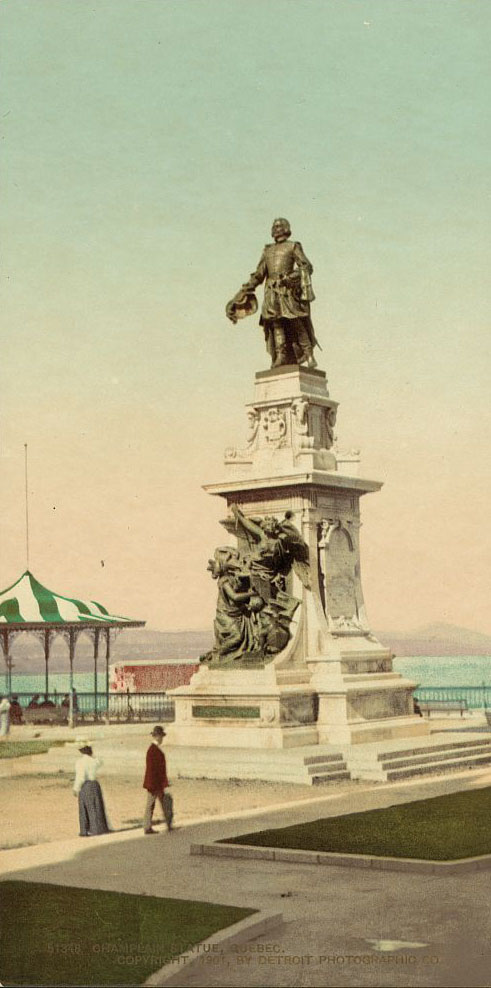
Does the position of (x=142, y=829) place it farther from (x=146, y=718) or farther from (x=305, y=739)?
(x=146, y=718)

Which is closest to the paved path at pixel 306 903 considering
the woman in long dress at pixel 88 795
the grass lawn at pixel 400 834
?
the woman in long dress at pixel 88 795

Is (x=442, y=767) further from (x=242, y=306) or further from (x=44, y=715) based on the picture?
(x=44, y=715)

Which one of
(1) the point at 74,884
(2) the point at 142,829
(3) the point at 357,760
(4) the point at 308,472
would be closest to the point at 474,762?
(3) the point at 357,760

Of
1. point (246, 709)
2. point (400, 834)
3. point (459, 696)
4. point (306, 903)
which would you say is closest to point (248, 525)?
point (246, 709)

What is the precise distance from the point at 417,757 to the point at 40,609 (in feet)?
58.5

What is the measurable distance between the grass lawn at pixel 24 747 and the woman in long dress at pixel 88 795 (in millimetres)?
12557

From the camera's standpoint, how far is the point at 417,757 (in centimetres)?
2723

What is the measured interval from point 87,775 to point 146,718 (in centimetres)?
2376

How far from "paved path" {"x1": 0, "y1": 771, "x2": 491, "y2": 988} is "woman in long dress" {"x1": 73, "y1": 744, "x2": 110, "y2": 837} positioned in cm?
38

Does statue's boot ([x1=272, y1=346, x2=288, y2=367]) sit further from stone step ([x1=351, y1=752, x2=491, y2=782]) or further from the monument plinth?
stone step ([x1=351, y1=752, x2=491, y2=782])

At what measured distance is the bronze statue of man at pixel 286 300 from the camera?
31.6 m

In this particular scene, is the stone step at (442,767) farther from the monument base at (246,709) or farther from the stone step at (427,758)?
the monument base at (246,709)

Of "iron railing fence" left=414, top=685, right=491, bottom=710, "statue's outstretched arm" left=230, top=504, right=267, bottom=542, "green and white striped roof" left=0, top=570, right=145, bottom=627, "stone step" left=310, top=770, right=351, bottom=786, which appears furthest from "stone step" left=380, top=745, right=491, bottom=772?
"green and white striped roof" left=0, top=570, right=145, bottom=627

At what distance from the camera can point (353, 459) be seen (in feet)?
102
